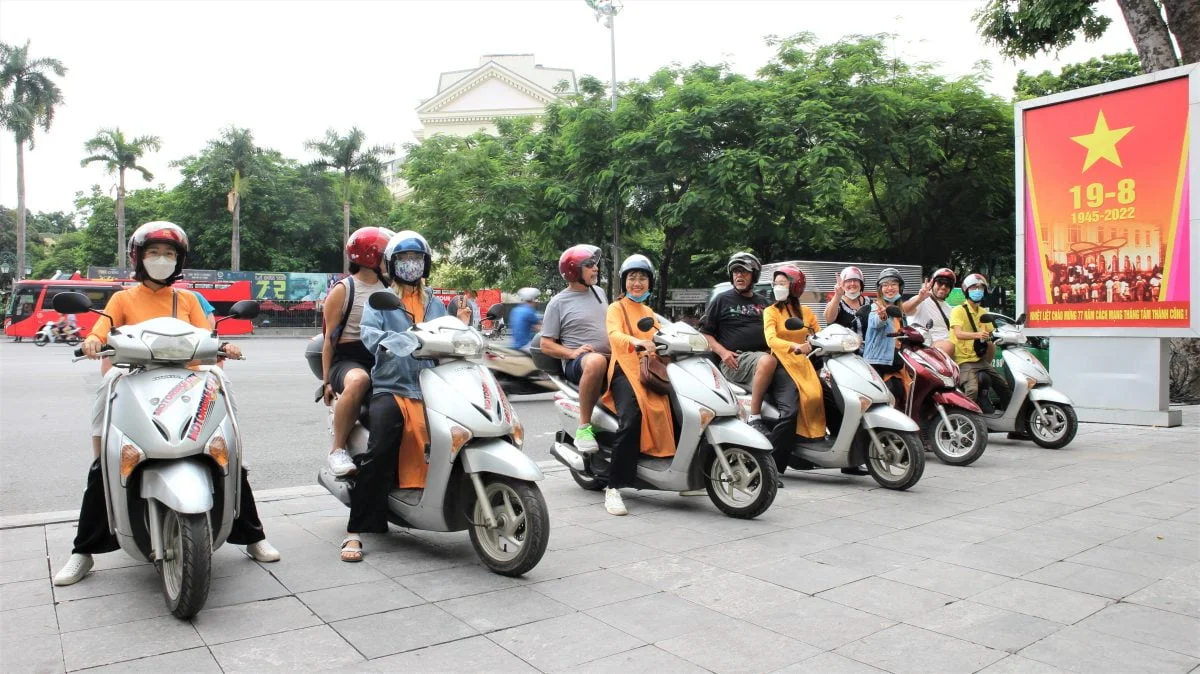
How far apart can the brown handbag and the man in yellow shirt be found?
3939 millimetres

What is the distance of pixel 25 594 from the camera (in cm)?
370

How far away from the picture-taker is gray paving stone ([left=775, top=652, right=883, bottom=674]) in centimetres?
291

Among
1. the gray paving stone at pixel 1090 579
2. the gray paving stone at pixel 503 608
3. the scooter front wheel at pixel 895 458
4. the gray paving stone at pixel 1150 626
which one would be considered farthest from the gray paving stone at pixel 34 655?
the scooter front wheel at pixel 895 458

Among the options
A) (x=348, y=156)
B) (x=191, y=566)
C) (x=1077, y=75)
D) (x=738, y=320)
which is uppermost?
(x=348, y=156)

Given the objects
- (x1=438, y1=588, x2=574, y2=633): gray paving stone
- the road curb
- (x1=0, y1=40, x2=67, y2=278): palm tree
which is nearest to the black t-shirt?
the road curb

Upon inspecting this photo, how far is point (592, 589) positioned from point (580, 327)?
7.83 ft

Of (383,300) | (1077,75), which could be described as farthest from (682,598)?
(1077,75)

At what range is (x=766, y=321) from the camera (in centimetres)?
645

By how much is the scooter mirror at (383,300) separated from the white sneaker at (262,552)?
52.4 inches

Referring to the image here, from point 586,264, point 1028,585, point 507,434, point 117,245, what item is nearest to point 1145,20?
point 586,264

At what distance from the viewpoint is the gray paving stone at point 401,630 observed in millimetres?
3156

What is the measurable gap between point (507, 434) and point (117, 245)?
56405 millimetres

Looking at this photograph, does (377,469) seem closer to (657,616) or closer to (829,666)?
(657,616)

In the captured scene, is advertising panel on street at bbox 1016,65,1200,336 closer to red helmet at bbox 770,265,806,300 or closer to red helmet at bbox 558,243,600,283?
red helmet at bbox 770,265,806,300
